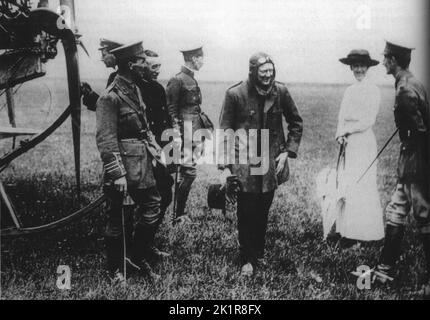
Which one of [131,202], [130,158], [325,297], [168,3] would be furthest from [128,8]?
[325,297]

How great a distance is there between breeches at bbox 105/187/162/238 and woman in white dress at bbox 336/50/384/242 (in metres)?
2.03

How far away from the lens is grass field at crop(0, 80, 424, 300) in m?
4.55

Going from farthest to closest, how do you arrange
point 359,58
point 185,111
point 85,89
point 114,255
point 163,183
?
1. point 185,111
2. point 163,183
3. point 359,58
4. point 85,89
5. point 114,255

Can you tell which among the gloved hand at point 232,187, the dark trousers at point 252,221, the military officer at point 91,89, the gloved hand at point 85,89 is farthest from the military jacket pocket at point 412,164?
the gloved hand at point 85,89

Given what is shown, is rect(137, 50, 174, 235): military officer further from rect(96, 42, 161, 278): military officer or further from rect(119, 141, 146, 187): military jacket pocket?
rect(119, 141, 146, 187): military jacket pocket

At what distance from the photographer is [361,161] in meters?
5.08

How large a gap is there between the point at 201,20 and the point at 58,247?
2792 mm

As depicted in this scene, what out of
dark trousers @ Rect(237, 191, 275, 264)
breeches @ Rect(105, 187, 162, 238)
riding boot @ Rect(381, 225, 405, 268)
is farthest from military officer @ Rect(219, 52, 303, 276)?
riding boot @ Rect(381, 225, 405, 268)

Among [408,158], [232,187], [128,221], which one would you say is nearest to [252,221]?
[232,187]

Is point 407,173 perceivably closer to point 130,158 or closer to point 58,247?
point 130,158

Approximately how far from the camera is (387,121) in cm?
509

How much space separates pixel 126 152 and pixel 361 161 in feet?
7.92

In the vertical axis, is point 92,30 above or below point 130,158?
above

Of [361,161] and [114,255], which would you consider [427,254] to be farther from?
[114,255]
